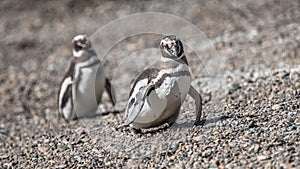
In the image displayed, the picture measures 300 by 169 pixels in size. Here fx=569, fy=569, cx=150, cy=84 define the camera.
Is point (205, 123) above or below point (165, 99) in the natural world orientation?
below

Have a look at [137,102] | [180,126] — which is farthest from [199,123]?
[137,102]

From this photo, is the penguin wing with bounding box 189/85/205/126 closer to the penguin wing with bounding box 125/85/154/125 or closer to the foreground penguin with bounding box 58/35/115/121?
the penguin wing with bounding box 125/85/154/125

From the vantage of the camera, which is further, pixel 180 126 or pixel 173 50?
pixel 180 126

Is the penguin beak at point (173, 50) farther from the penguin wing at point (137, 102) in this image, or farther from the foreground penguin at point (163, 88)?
the penguin wing at point (137, 102)

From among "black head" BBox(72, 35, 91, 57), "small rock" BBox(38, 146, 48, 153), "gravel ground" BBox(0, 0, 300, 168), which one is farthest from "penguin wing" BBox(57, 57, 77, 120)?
"small rock" BBox(38, 146, 48, 153)

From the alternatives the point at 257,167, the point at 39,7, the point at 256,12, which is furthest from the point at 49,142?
the point at 39,7

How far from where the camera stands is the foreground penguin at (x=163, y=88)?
5062 millimetres

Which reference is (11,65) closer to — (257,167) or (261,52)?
(261,52)

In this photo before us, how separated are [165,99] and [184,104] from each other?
4.25ft

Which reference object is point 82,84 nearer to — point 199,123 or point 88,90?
point 88,90

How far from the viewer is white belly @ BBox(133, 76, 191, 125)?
16.6 feet

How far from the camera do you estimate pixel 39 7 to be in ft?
44.7

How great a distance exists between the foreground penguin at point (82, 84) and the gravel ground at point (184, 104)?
23 cm

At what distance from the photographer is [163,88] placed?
5.05 meters
